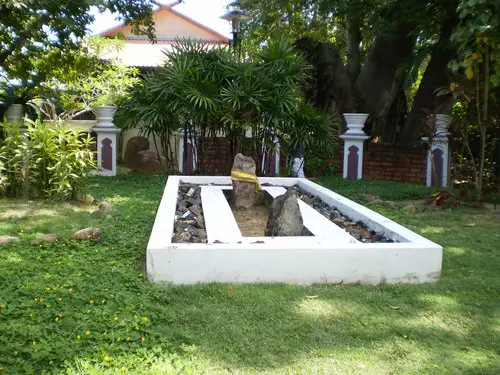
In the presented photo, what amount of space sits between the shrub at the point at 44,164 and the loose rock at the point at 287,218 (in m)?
3.01

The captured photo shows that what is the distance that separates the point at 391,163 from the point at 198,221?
7461 millimetres

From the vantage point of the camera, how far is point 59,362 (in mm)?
2371

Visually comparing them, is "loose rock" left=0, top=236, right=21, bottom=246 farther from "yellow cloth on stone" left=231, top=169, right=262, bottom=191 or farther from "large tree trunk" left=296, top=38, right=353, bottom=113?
"large tree trunk" left=296, top=38, right=353, bottom=113

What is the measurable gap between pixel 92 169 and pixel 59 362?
464cm

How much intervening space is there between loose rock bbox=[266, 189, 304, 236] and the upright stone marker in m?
1.65

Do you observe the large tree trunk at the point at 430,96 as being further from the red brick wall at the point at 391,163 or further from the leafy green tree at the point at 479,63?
the leafy green tree at the point at 479,63

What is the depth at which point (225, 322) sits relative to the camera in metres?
2.89

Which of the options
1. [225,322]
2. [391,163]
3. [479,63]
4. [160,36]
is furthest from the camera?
[160,36]

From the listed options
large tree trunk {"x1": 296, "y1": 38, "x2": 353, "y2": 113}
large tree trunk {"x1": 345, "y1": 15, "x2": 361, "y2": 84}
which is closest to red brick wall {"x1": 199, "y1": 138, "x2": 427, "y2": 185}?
large tree trunk {"x1": 296, "y1": 38, "x2": 353, "y2": 113}

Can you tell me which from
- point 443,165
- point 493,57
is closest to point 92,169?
point 493,57

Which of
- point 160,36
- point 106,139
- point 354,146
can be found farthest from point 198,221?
point 160,36

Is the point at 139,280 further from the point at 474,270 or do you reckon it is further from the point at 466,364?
the point at 474,270

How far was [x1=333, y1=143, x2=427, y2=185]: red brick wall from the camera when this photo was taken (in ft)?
36.7

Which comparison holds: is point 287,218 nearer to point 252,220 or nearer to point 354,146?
point 252,220
